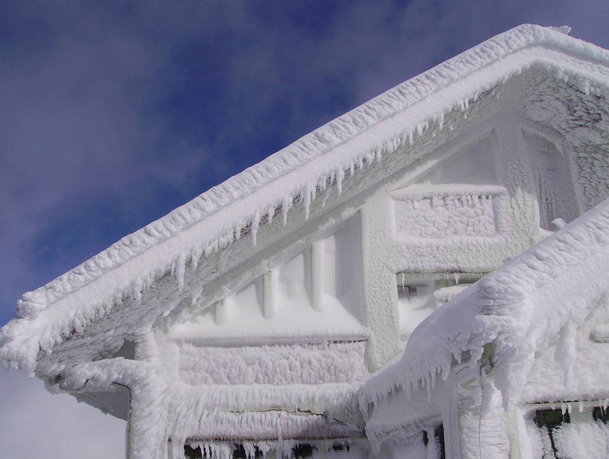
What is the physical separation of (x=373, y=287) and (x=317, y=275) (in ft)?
1.09

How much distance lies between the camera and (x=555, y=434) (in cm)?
235

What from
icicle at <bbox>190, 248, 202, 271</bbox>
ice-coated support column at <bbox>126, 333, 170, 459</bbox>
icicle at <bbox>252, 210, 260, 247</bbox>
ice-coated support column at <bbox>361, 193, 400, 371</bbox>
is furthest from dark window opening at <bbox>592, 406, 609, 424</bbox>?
ice-coated support column at <bbox>126, 333, 170, 459</bbox>

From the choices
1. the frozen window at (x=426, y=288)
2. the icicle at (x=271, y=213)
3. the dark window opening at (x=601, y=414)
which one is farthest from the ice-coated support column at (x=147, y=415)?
the dark window opening at (x=601, y=414)

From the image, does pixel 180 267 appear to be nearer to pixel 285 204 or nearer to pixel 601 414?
pixel 285 204

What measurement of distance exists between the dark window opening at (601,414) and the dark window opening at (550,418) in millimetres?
112

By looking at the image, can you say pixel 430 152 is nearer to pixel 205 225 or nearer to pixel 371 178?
pixel 371 178

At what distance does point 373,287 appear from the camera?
3545 millimetres

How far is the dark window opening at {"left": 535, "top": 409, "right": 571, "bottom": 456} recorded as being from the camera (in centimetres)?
237

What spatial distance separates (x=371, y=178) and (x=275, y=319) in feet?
3.30

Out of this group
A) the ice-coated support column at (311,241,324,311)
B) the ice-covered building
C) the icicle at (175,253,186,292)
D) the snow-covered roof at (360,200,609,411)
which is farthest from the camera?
the ice-coated support column at (311,241,324,311)

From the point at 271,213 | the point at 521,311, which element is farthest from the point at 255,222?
the point at 521,311

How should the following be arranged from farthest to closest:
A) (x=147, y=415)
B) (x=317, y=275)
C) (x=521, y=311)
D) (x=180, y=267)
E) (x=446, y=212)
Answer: (x=446, y=212)
(x=317, y=275)
(x=147, y=415)
(x=180, y=267)
(x=521, y=311)

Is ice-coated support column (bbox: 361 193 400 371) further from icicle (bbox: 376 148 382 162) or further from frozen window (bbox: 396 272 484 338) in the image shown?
icicle (bbox: 376 148 382 162)

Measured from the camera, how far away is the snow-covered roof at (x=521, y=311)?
186 centimetres
